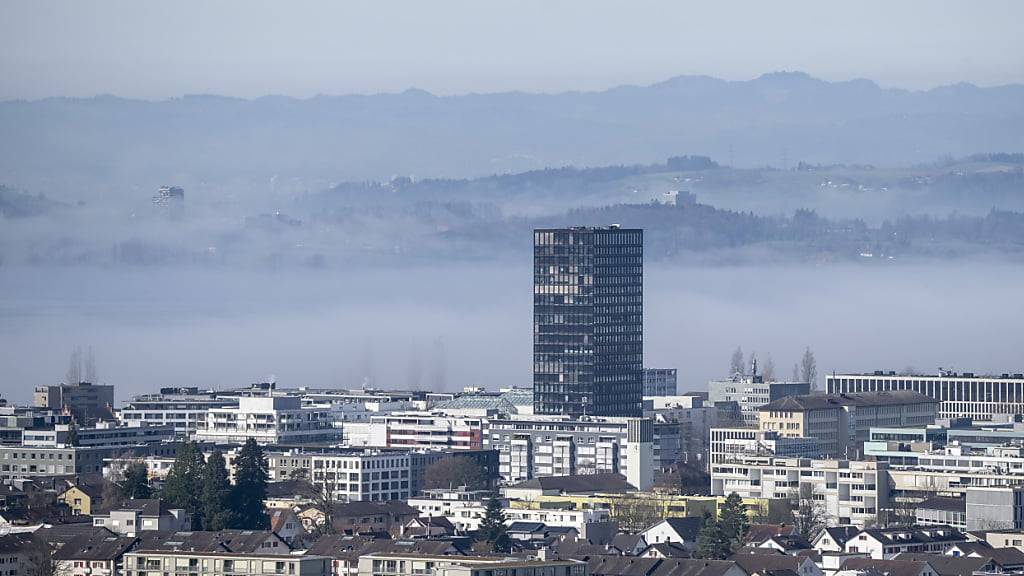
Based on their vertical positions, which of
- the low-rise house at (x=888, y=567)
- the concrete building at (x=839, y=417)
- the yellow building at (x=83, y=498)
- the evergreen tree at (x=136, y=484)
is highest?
the concrete building at (x=839, y=417)

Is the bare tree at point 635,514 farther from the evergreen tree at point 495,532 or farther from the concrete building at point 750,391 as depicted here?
the concrete building at point 750,391

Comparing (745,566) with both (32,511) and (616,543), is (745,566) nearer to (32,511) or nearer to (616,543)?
(616,543)

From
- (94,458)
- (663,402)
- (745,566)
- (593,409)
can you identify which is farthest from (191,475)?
(663,402)

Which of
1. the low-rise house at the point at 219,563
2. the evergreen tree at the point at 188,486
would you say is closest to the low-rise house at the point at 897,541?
the low-rise house at the point at 219,563

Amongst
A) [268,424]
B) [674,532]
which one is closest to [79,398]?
[268,424]

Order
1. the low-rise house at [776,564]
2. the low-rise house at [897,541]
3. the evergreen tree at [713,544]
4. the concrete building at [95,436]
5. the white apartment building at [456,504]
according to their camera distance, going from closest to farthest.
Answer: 1. the low-rise house at [776,564]
2. the evergreen tree at [713,544]
3. the low-rise house at [897,541]
4. the white apartment building at [456,504]
5. the concrete building at [95,436]

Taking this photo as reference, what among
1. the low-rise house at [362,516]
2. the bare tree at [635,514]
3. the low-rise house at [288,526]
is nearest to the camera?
the low-rise house at [288,526]
